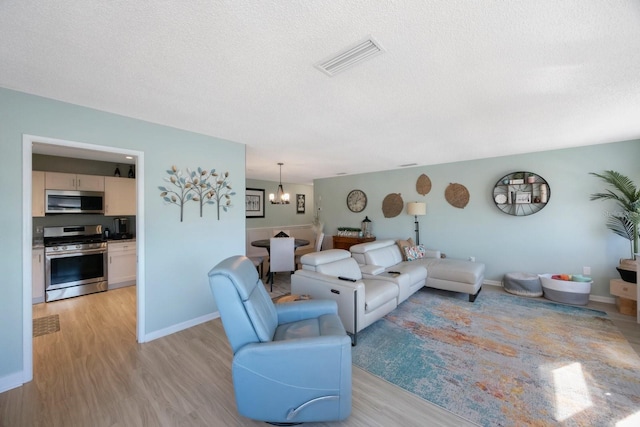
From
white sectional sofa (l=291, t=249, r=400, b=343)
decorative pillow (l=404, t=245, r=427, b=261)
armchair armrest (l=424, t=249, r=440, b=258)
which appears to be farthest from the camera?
armchair armrest (l=424, t=249, r=440, b=258)

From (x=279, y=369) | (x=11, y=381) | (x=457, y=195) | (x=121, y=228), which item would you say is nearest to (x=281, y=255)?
(x=279, y=369)

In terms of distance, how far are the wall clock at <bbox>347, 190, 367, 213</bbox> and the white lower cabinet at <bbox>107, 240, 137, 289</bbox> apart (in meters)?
4.98

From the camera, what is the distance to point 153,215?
2.78 m

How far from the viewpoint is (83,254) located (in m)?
4.07

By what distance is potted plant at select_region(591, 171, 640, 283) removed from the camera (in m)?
3.26

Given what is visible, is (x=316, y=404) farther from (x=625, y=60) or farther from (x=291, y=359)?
(x=625, y=60)

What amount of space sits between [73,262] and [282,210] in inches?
203

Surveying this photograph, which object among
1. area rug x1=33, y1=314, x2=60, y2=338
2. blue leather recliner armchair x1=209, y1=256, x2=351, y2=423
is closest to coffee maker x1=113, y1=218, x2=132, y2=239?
area rug x1=33, y1=314, x2=60, y2=338

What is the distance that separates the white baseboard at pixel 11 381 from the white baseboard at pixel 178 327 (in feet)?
2.84

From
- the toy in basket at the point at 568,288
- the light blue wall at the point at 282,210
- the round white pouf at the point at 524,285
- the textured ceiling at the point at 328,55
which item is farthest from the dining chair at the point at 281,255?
the toy in basket at the point at 568,288

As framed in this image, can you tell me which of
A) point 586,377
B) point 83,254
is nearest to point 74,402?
point 83,254

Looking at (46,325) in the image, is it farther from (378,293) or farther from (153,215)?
(378,293)

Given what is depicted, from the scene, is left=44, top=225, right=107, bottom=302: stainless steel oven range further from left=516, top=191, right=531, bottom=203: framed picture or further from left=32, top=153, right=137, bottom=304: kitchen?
left=516, top=191, right=531, bottom=203: framed picture

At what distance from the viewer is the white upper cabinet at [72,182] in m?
3.95
